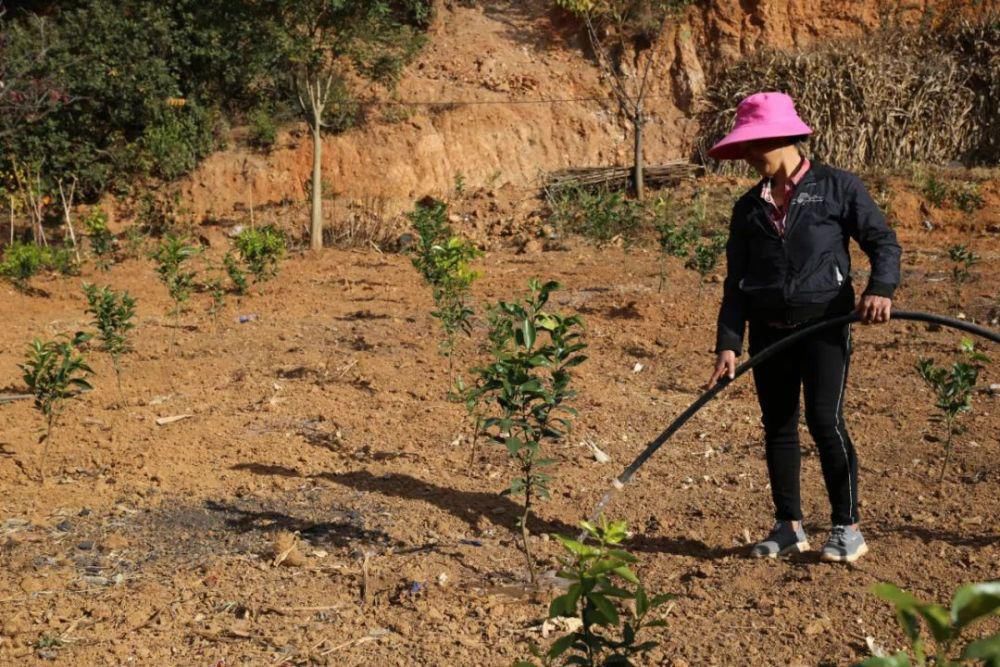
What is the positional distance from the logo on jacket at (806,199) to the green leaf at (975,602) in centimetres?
257

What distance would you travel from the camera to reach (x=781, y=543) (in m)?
3.90

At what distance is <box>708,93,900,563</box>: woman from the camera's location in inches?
138

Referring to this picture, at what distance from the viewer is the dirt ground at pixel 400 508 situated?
342cm

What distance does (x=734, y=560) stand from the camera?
A: 12.9ft

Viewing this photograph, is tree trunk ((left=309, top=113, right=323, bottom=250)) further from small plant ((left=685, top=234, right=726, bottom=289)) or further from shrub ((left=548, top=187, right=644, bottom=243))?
small plant ((left=685, top=234, right=726, bottom=289))

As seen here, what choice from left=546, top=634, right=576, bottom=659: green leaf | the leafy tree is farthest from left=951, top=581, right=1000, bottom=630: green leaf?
the leafy tree

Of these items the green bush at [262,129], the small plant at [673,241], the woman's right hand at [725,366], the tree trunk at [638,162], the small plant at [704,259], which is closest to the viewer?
A: the woman's right hand at [725,366]

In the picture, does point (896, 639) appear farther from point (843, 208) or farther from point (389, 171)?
point (389, 171)

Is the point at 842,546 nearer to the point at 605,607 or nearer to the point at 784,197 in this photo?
the point at 784,197

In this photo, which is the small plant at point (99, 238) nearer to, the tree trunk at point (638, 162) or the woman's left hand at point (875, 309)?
the tree trunk at point (638, 162)

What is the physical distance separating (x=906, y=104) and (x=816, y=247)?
14689mm

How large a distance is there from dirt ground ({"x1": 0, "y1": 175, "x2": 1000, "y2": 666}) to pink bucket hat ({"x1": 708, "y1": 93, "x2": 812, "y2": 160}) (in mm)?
1546

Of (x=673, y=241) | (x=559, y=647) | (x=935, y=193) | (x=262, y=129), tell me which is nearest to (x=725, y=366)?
(x=559, y=647)

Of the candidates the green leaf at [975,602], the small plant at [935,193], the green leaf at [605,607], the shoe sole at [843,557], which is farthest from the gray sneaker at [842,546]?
the small plant at [935,193]
